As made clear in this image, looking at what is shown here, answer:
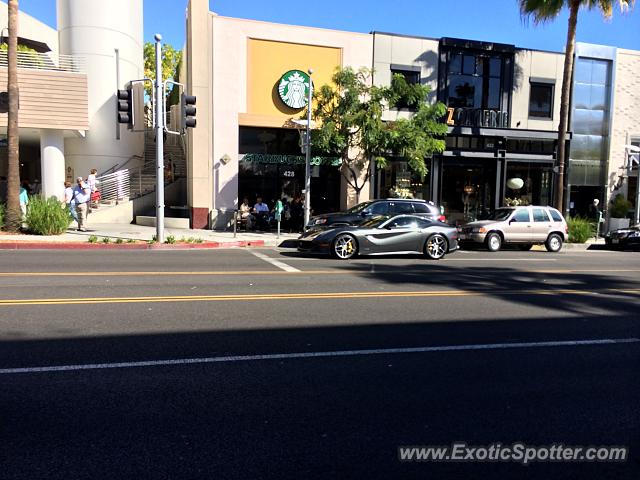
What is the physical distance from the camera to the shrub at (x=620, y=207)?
2586cm

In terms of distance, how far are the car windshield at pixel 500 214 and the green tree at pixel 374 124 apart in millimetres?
2925

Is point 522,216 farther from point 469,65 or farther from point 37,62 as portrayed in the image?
point 37,62

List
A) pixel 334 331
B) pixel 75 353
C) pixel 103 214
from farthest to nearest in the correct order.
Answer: pixel 103 214 < pixel 334 331 < pixel 75 353

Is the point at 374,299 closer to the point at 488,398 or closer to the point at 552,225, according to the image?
the point at 488,398

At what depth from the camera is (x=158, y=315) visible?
6.82m

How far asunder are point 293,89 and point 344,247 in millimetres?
10753

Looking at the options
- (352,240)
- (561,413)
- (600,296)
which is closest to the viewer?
(561,413)

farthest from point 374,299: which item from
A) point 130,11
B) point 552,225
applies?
point 130,11

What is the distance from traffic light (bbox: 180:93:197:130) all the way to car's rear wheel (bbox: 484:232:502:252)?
10169 millimetres

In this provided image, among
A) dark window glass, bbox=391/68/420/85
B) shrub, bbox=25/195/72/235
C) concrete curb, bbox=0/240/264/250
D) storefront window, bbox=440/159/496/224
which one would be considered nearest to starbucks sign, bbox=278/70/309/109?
dark window glass, bbox=391/68/420/85

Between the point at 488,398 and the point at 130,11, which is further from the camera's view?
the point at 130,11

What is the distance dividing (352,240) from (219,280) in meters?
4.89

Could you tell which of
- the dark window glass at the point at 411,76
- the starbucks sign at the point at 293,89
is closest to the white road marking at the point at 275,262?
the starbucks sign at the point at 293,89

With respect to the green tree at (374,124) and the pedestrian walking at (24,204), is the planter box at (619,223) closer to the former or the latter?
the green tree at (374,124)
